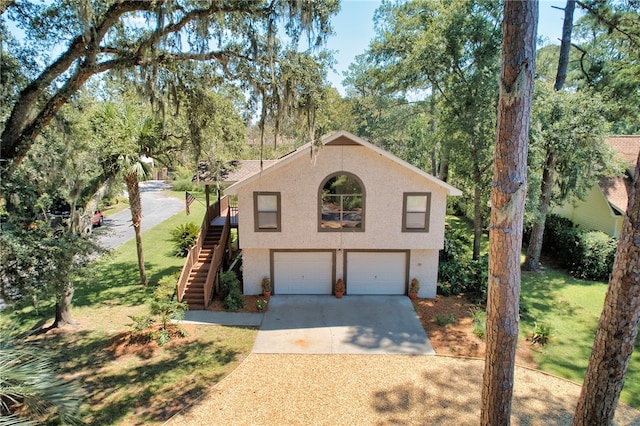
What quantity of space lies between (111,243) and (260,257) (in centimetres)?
1134

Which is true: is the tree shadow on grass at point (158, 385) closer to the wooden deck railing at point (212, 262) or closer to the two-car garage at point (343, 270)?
the wooden deck railing at point (212, 262)

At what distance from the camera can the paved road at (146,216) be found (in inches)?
797

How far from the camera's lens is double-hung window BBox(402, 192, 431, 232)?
40.2 feet

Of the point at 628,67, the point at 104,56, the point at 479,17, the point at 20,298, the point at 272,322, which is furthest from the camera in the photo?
the point at 628,67

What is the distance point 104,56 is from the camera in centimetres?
826

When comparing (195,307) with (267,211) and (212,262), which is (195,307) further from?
(267,211)

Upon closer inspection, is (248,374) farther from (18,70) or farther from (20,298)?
(18,70)

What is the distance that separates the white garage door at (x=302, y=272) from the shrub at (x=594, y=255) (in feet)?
35.6

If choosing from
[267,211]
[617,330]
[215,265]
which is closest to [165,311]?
[215,265]

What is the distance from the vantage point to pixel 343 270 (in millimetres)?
13102

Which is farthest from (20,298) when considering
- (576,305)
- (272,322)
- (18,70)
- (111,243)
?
(576,305)

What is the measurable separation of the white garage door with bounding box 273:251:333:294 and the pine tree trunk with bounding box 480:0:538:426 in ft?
26.1

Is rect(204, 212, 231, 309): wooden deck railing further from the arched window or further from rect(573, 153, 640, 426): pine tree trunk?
rect(573, 153, 640, 426): pine tree trunk

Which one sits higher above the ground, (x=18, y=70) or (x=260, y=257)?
(x=18, y=70)
